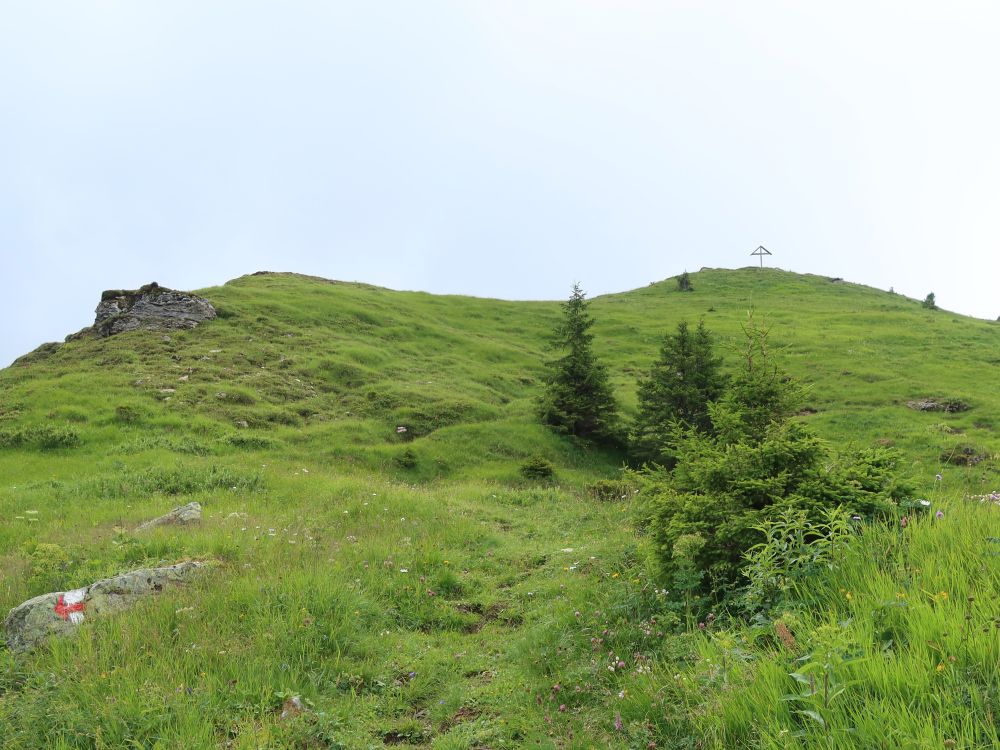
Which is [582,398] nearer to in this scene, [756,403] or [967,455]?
[967,455]

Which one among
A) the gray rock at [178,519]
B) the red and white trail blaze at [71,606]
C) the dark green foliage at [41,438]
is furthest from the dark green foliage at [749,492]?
the dark green foliage at [41,438]

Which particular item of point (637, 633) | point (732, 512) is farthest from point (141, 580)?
point (732, 512)

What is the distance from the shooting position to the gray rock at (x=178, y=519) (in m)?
11.5

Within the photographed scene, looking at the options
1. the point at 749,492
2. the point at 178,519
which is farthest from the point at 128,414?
the point at 749,492

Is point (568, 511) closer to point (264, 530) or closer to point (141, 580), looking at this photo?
point (264, 530)

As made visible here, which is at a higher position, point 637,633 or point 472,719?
point 637,633

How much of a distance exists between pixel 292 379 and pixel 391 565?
25.6 meters

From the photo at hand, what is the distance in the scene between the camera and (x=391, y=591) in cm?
858

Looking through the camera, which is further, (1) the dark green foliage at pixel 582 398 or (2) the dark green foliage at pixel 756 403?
(1) the dark green foliage at pixel 582 398

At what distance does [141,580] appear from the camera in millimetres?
7629

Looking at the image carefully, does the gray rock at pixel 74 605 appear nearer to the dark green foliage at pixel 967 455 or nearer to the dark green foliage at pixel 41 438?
the dark green foliage at pixel 41 438

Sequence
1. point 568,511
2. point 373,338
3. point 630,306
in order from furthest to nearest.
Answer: point 630,306
point 373,338
point 568,511

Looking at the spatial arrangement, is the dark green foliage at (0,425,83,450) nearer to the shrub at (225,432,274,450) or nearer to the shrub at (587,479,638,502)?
the shrub at (225,432,274,450)

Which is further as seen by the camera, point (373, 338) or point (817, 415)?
point (373, 338)
